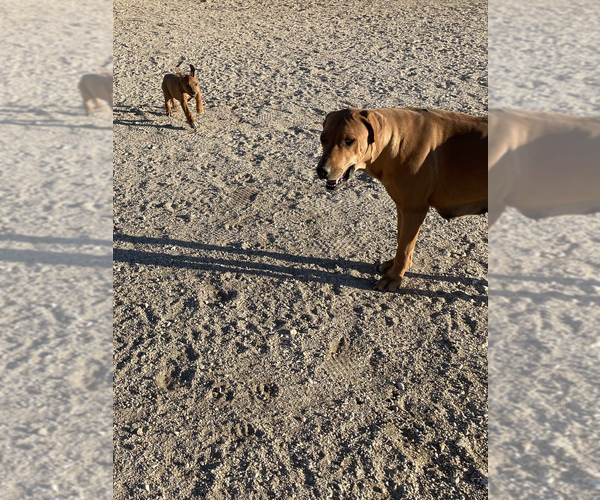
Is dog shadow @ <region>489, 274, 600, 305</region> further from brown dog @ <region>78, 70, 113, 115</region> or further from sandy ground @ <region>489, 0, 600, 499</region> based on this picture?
brown dog @ <region>78, 70, 113, 115</region>

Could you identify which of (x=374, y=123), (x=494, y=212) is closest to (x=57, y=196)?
(x=494, y=212)

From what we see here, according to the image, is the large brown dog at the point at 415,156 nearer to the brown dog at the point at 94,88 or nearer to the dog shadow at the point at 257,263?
the dog shadow at the point at 257,263

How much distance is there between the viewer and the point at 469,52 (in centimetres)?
818

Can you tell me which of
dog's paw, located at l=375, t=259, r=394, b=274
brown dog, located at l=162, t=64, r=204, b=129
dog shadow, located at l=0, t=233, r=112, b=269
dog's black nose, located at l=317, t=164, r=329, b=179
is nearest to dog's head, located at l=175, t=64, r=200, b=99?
brown dog, located at l=162, t=64, r=204, b=129

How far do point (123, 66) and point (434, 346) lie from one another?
581 cm

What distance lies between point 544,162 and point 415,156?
1.91 meters

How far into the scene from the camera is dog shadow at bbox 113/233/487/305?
14.1 feet

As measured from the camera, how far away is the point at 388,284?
4.21m

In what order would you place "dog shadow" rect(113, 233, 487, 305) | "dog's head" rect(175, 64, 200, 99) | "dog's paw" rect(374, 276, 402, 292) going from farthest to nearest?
"dog's head" rect(175, 64, 200, 99)
"dog shadow" rect(113, 233, 487, 305)
"dog's paw" rect(374, 276, 402, 292)

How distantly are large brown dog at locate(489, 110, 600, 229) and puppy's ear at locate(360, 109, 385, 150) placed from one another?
1.67 meters

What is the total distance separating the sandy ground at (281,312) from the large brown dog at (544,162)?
5.53ft

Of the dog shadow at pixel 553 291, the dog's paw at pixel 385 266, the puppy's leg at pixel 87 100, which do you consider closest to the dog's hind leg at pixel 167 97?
the dog's paw at pixel 385 266

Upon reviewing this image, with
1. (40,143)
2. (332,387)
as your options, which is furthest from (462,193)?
(40,143)

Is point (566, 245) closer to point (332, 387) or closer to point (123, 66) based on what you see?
point (332, 387)
